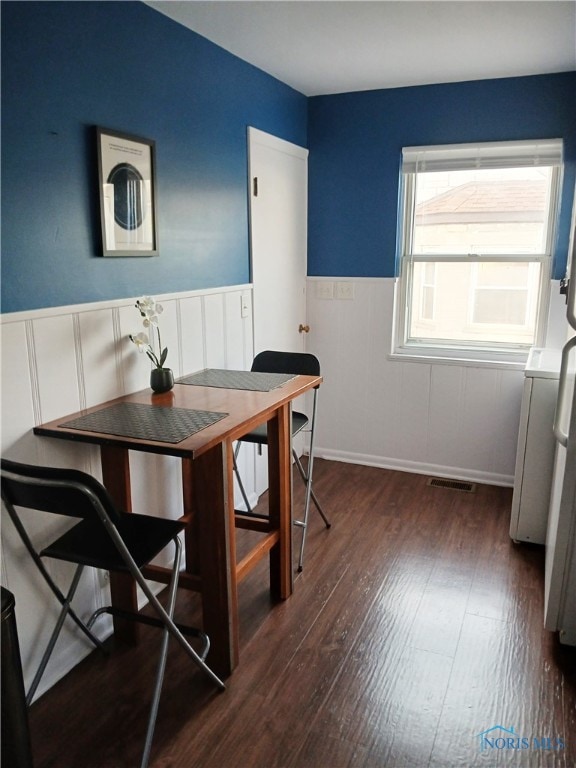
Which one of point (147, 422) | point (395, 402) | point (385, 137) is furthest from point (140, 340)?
point (385, 137)

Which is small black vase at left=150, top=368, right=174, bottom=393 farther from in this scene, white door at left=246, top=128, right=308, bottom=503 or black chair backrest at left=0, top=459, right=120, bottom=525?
white door at left=246, top=128, right=308, bottom=503

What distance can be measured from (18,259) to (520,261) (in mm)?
2747

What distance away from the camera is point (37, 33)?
5.82 feet

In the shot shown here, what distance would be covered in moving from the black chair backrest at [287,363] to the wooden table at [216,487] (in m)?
0.33

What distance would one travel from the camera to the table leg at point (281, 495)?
2.33m

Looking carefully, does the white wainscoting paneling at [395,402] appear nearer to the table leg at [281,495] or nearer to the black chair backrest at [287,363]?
the black chair backrest at [287,363]

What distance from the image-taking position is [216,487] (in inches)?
74.2

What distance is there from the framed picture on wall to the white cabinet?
1.81 metres

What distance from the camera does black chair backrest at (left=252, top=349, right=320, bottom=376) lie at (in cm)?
285

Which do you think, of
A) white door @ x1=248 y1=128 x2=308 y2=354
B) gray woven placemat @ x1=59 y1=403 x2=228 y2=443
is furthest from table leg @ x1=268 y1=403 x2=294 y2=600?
white door @ x1=248 y1=128 x2=308 y2=354

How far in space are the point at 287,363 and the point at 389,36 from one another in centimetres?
155

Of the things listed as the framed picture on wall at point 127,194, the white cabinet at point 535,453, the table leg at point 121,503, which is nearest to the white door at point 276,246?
the framed picture on wall at point 127,194

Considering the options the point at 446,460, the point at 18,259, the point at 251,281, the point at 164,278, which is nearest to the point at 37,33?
the point at 18,259

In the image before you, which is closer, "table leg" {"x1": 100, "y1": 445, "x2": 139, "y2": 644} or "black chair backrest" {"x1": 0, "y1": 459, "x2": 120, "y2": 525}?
"black chair backrest" {"x1": 0, "y1": 459, "x2": 120, "y2": 525}
